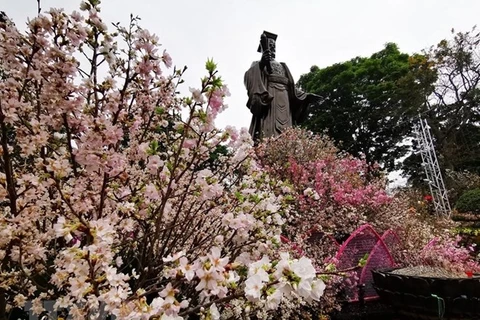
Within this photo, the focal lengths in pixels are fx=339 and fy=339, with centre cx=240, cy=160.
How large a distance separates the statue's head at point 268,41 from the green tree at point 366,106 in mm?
13158

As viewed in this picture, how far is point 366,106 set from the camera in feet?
72.4

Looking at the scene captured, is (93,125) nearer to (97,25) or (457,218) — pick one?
(97,25)

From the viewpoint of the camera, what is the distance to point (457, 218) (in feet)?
37.1

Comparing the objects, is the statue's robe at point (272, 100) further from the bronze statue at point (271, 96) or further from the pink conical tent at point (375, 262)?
the pink conical tent at point (375, 262)

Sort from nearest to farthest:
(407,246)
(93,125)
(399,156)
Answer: (93,125) < (407,246) < (399,156)

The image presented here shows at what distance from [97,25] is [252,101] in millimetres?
7449

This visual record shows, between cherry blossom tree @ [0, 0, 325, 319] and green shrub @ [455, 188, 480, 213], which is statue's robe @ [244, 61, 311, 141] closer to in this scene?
green shrub @ [455, 188, 480, 213]

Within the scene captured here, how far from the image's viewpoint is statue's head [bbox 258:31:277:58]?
9352mm

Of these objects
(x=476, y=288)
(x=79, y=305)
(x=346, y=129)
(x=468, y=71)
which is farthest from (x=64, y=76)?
(x=346, y=129)

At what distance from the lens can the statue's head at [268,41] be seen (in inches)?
368

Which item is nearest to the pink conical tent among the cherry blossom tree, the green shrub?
the cherry blossom tree

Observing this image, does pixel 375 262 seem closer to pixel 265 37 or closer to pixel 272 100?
pixel 272 100

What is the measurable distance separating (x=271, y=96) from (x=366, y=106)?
15225 mm

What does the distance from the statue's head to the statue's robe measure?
445mm
